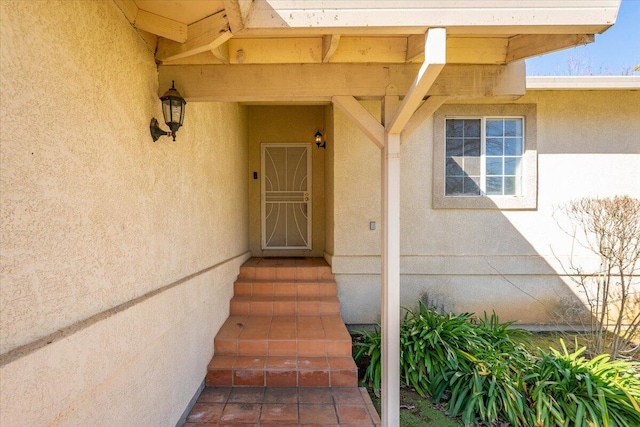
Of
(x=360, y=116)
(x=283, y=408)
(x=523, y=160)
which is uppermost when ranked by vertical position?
(x=360, y=116)

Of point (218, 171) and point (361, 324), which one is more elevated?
point (218, 171)

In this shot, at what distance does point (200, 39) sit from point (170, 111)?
0.66 meters


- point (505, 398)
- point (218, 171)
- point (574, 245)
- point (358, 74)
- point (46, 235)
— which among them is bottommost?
point (505, 398)

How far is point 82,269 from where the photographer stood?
203 cm

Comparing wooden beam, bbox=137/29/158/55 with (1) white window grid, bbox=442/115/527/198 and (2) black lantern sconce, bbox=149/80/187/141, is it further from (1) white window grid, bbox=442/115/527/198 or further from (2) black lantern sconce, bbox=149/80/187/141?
(1) white window grid, bbox=442/115/527/198

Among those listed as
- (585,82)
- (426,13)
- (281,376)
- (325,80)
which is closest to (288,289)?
(281,376)

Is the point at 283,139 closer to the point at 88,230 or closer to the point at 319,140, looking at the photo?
the point at 319,140

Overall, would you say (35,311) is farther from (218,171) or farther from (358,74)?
(218,171)

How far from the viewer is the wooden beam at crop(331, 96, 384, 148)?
11.0 ft

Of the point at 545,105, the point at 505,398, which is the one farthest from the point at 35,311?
the point at 545,105

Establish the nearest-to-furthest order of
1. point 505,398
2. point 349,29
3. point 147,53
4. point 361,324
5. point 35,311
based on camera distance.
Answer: point 35,311 < point 349,29 < point 147,53 < point 505,398 < point 361,324

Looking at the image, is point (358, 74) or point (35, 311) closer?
point (35, 311)

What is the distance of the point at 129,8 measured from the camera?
249 centimetres

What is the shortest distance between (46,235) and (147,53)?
6.05ft
